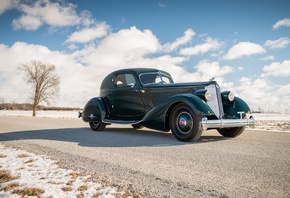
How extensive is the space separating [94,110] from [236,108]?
442 centimetres

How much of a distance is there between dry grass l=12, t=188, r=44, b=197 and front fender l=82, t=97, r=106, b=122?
5.35 metres

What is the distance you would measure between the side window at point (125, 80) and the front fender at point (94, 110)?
85cm

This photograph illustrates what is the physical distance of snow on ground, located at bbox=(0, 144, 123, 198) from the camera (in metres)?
2.21

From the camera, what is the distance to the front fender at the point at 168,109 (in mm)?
5064

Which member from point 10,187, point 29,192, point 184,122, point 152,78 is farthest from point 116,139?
point 29,192

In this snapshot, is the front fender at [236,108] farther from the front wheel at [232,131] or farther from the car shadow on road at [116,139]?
the car shadow on road at [116,139]

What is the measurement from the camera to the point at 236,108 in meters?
6.23

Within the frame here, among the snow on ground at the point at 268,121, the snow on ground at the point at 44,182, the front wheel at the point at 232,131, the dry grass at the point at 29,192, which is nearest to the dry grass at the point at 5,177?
the snow on ground at the point at 44,182

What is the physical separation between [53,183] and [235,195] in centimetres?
180

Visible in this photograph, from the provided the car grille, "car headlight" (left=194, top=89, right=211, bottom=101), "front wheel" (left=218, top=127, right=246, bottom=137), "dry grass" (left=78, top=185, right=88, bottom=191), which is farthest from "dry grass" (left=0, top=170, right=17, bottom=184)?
"front wheel" (left=218, top=127, right=246, bottom=137)

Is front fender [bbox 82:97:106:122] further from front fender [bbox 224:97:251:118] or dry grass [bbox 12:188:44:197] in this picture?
dry grass [bbox 12:188:44:197]

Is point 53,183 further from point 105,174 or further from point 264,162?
point 264,162

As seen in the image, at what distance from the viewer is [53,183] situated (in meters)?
2.50

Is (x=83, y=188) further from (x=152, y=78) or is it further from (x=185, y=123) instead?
(x=152, y=78)
